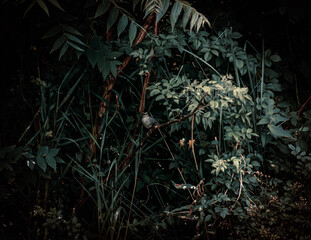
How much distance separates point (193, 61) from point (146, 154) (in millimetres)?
770

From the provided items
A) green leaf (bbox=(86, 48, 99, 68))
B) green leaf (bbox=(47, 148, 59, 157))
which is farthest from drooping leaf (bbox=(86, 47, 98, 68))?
green leaf (bbox=(47, 148, 59, 157))

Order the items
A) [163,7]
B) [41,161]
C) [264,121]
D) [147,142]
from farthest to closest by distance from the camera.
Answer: [147,142] < [264,121] < [41,161] < [163,7]

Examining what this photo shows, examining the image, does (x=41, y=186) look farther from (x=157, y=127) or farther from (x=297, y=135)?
(x=297, y=135)

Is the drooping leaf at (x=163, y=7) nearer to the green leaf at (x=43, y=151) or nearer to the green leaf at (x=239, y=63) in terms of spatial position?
the green leaf at (x=239, y=63)

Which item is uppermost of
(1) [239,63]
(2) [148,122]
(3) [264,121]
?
(1) [239,63]

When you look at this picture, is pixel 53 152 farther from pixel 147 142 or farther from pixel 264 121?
pixel 264 121

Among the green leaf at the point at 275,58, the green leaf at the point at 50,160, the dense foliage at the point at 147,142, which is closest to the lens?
the green leaf at the point at 50,160

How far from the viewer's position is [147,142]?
2.25m

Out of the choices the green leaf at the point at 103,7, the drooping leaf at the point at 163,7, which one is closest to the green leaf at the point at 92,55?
the green leaf at the point at 103,7

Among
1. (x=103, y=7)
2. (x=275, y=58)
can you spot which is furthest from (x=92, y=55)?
(x=275, y=58)

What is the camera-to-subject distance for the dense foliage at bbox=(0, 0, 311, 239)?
2.02 meters

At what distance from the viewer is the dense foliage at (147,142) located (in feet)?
6.62

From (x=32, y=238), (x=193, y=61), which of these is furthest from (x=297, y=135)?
(x=32, y=238)

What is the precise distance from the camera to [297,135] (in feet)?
7.64
